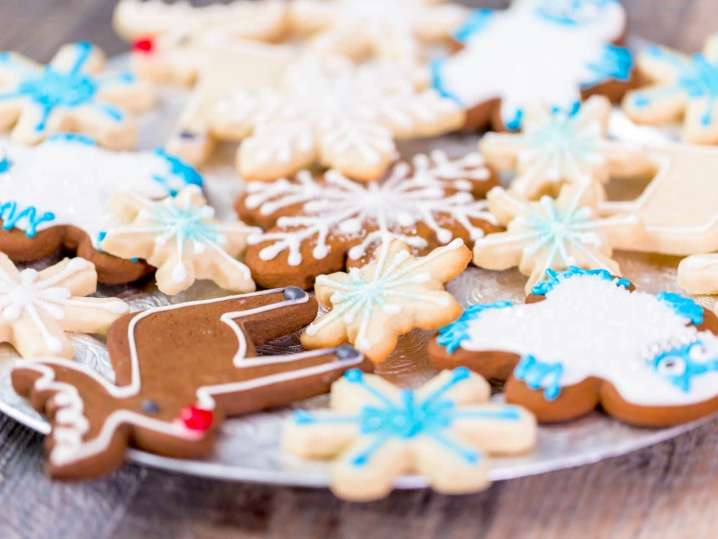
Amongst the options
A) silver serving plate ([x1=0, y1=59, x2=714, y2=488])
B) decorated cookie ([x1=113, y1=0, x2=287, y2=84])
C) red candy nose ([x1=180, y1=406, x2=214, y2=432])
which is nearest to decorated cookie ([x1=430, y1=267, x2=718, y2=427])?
silver serving plate ([x1=0, y1=59, x2=714, y2=488])

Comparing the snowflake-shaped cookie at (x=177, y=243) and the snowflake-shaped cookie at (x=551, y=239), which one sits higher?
the snowflake-shaped cookie at (x=551, y=239)

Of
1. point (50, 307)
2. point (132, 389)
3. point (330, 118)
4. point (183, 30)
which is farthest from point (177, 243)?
point (183, 30)

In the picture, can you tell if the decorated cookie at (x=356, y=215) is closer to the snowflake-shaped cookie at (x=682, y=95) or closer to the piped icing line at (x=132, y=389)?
the piped icing line at (x=132, y=389)

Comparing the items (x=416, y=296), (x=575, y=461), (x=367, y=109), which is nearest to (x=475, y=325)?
(x=416, y=296)

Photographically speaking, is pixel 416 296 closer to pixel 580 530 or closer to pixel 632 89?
pixel 580 530

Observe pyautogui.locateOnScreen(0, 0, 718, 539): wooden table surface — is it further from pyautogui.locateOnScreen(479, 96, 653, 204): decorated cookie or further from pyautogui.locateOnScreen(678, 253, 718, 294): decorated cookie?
pyautogui.locateOnScreen(479, 96, 653, 204): decorated cookie

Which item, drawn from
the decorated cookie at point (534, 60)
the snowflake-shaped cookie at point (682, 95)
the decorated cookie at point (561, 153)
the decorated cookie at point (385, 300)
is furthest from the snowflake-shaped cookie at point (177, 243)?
the snowflake-shaped cookie at point (682, 95)

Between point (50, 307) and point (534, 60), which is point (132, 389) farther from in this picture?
point (534, 60)
